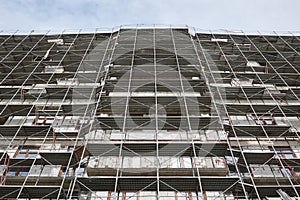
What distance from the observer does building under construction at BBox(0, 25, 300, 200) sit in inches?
413

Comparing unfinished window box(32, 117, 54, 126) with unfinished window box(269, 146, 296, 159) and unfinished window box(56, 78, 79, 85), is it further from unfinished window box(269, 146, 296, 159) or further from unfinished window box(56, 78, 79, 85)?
unfinished window box(269, 146, 296, 159)

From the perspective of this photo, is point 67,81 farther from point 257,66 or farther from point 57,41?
point 257,66

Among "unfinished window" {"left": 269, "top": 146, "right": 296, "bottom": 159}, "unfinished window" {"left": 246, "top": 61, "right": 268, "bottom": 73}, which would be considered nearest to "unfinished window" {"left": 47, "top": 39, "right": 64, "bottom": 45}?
"unfinished window" {"left": 246, "top": 61, "right": 268, "bottom": 73}

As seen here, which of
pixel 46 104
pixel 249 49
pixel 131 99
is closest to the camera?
pixel 131 99

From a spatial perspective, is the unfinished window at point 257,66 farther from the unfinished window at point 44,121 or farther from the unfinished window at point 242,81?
the unfinished window at point 44,121

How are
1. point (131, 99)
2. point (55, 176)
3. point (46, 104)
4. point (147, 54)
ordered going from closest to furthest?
point (55, 176)
point (131, 99)
point (46, 104)
point (147, 54)

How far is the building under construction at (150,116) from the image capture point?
1049 centimetres

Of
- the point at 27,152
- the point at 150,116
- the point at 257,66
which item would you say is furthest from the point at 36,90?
the point at 257,66

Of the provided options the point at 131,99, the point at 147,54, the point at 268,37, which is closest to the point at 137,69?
the point at 147,54

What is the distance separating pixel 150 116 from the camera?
1286 centimetres

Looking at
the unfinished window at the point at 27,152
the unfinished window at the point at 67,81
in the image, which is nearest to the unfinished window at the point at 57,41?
the unfinished window at the point at 67,81

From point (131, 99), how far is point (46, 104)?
4160 millimetres

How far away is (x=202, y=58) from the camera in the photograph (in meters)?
17.5

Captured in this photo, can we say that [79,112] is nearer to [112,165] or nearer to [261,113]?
[112,165]
